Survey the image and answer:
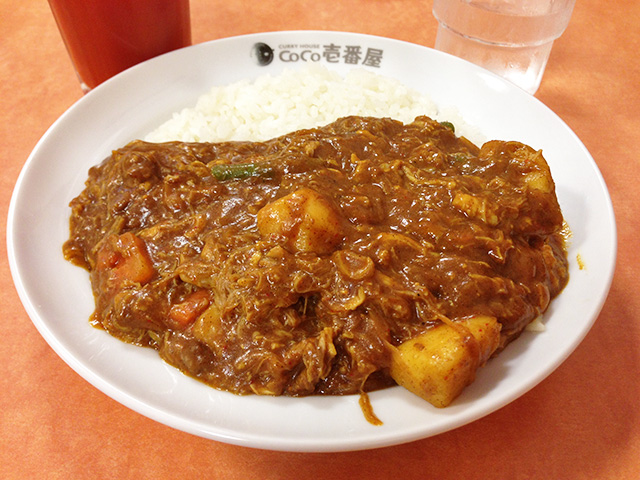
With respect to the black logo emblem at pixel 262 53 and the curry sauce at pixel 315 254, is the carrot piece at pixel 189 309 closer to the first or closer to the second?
the curry sauce at pixel 315 254

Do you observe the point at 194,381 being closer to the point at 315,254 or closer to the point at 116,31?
the point at 315,254

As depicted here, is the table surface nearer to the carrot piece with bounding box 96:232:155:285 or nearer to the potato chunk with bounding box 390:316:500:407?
the potato chunk with bounding box 390:316:500:407

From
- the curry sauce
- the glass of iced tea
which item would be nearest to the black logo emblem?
the glass of iced tea

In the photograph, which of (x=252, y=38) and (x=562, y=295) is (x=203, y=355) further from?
(x=252, y=38)

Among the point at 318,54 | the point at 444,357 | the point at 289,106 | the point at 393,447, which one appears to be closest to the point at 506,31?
the point at 318,54

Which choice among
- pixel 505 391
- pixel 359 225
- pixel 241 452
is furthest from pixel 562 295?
pixel 241 452

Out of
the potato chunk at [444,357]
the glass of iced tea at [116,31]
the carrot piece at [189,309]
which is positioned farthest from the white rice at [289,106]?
the potato chunk at [444,357]
